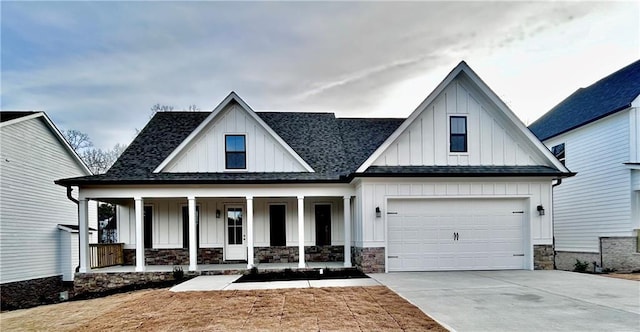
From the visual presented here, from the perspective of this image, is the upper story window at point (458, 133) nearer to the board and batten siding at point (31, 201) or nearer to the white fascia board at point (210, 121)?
the white fascia board at point (210, 121)

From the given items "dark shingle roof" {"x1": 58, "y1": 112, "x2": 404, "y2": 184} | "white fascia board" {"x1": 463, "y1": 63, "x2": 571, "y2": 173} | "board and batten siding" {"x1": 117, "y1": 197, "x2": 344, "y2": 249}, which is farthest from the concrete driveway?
"dark shingle roof" {"x1": 58, "y1": 112, "x2": 404, "y2": 184}

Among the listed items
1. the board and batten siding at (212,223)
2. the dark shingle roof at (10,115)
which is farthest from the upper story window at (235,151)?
the dark shingle roof at (10,115)

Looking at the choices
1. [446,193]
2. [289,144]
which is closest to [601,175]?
[446,193]

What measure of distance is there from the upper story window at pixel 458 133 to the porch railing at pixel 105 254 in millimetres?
12368

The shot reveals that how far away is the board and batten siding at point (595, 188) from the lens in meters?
14.7

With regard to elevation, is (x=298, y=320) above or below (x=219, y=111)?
below

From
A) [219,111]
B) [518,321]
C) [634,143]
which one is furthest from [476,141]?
[219,111]

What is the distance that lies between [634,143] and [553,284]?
8328 millimetres

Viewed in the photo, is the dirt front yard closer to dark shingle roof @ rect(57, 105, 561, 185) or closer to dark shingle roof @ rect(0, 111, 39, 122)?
dark shingle roof @ rect(57, 105, 561, 185)

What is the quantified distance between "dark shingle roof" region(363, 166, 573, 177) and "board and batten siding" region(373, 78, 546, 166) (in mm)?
232

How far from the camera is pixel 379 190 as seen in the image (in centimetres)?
1215

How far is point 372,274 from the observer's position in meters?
11.7

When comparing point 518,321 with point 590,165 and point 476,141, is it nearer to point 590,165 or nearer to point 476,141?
point 476,141

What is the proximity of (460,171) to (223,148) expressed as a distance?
7886 millimetres
